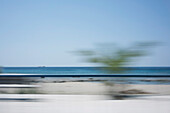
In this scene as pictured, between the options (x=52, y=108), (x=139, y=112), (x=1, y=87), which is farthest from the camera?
(x=1, y=87)

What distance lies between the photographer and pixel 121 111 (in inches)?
210

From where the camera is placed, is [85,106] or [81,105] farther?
[81,105]

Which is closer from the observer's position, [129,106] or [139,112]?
[139,112]

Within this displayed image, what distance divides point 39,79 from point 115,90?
3103 mm

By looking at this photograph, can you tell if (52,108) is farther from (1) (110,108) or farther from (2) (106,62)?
(2) (106,62)

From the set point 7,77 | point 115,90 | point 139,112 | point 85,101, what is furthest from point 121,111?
point 7,77

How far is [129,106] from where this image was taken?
5.89 metres

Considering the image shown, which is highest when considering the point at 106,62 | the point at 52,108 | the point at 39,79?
the point at 106,62

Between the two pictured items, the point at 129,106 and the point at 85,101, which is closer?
the point at 129,106

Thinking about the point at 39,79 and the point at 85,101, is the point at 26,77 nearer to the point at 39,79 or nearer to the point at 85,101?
the point at 39,79

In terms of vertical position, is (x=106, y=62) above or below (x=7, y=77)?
above

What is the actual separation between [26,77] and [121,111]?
452cm

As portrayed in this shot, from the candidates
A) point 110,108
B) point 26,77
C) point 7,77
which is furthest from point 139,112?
point 7,77

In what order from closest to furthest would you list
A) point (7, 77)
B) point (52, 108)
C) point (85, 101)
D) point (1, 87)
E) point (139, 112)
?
point (139, 112) < point (52, 108) < point (85, 101) < point (1, 87) < point (7, 77)
